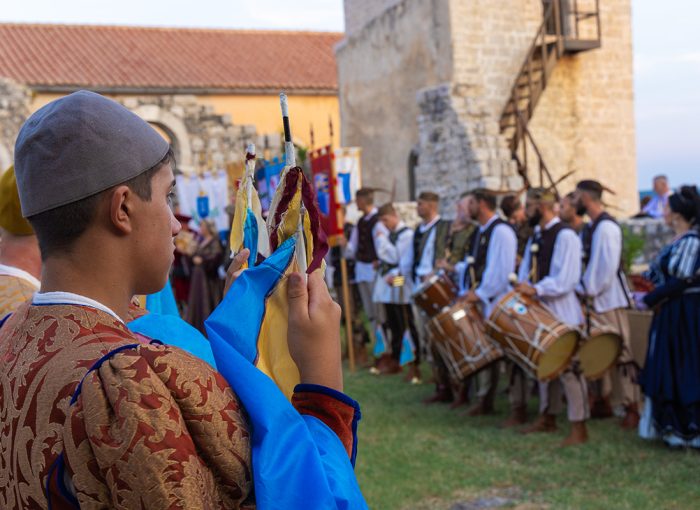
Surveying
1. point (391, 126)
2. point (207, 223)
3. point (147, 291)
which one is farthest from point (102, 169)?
point (391, 126)

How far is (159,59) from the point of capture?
1048 inches

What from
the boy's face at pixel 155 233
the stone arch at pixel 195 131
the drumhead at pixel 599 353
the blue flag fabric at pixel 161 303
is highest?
the stone arch at pixel 195 131

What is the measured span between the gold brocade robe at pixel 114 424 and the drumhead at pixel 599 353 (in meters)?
5.70

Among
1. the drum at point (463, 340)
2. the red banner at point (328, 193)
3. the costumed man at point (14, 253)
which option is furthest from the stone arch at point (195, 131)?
the costumed man at point (14, 253)

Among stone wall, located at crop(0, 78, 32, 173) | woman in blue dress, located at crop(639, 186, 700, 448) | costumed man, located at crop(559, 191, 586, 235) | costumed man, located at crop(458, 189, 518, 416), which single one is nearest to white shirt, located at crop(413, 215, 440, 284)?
costumed man, located at crop(458, 189, 518, 416)

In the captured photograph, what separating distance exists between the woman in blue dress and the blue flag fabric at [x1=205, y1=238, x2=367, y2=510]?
502 cm

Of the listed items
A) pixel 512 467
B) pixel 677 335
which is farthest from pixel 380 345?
pixel 677 335

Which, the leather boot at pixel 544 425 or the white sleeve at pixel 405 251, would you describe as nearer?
the leather boot at pixel 544 425

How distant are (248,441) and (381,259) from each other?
8.70m

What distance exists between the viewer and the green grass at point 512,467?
5191 mm

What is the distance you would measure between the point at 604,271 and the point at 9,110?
16512mm

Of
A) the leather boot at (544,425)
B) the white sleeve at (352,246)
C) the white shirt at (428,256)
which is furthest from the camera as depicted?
the white sleeve at (352,246)

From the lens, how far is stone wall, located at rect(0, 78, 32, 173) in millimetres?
19766

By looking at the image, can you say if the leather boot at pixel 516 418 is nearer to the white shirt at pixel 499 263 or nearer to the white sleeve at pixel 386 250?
the white shirt at pixel 499 263
